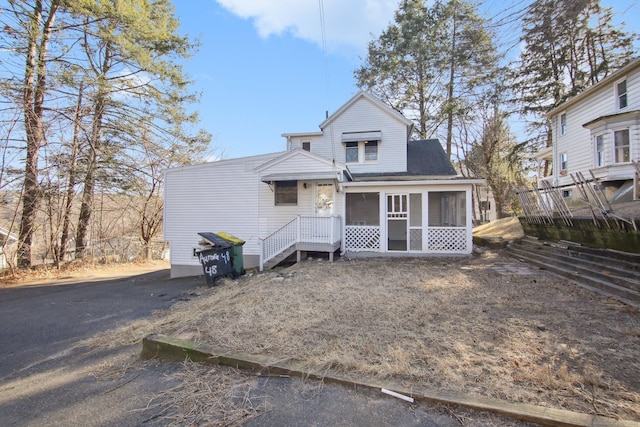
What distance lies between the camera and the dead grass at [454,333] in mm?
2701

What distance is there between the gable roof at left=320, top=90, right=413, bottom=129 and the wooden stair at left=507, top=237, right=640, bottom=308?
755 cm

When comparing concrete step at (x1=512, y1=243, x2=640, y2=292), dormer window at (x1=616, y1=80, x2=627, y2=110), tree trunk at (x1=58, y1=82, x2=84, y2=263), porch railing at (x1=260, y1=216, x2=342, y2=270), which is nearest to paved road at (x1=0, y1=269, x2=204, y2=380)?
porch railing at (x1=260, y1=216, x2=342, y2=270)

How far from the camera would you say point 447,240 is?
10.9m

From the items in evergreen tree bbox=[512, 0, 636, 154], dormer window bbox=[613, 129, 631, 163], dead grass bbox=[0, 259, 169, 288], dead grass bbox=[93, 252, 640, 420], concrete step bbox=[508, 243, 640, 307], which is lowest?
dead grass bbox=[0, 259, 169, 288]

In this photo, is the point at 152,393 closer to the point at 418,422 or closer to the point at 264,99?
the point at 418,422

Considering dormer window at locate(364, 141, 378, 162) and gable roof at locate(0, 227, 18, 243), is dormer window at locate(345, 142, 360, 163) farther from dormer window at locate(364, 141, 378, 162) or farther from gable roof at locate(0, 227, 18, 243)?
gable roof at locate(0, 227, 18, 243)

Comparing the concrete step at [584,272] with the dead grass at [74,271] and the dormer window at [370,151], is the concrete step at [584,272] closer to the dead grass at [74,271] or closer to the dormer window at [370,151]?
the dormer window at [370,151]

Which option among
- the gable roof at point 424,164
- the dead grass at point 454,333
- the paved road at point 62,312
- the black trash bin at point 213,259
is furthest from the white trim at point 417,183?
the paved road at point 62,312

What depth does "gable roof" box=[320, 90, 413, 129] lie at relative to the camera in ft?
44.4

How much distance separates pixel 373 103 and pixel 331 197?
5.34 meters

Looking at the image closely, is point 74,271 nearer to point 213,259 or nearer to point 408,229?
point 213,259

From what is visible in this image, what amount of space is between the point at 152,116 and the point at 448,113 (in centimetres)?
1904

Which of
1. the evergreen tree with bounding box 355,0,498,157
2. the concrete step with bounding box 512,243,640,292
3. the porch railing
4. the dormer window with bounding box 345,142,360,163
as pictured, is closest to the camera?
the concrete step with bounding box 512,243,640,292

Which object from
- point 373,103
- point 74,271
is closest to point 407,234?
point 373,103
